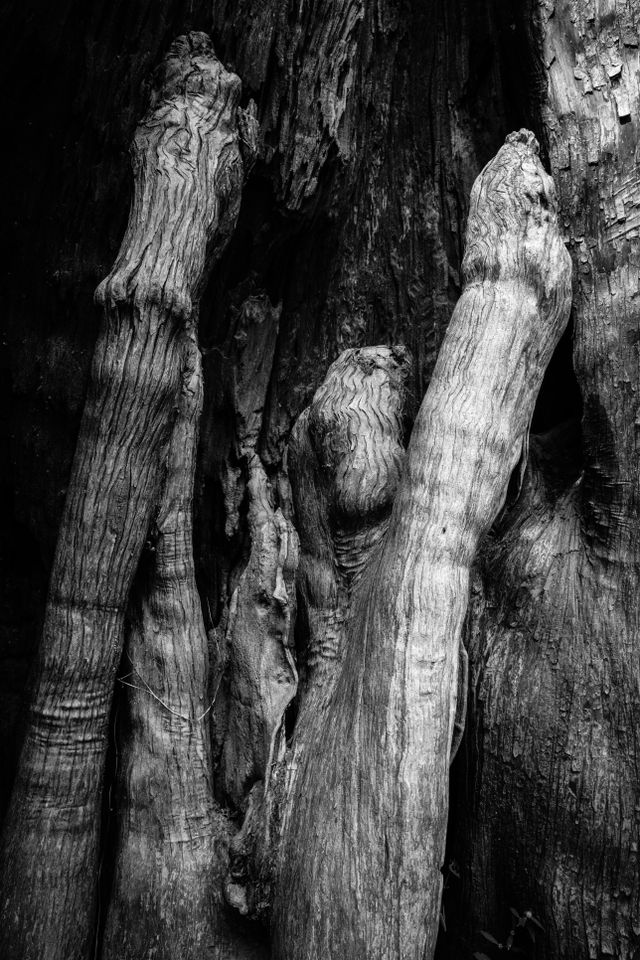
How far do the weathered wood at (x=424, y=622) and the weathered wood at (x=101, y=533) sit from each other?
50cm

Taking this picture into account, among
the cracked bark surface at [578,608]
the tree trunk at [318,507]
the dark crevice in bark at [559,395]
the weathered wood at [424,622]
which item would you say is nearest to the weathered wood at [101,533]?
the tree trunk at [318,507]

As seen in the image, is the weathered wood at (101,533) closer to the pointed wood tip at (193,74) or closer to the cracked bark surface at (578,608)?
the pointed wood tip at (193,74)

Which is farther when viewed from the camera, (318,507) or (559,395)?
(559,395)

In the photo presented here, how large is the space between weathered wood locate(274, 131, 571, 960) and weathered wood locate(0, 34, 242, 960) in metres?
0.50

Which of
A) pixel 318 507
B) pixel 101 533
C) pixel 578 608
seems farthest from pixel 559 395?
pixel 101 533

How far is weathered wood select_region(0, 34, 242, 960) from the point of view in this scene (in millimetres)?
1776

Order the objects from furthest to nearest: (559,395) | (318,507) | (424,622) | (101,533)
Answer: (559,395) → (318,507) → (101,533) → (424,622)

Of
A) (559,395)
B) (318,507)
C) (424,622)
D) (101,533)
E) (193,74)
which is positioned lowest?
(424,622)

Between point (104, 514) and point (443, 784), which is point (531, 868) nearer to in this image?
point (443, 784)

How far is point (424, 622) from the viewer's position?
1.71 metres

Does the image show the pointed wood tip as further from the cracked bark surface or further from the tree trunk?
the cracked bark surface

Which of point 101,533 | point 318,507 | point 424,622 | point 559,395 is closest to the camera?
point 424,622

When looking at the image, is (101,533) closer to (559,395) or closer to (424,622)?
(424,622)

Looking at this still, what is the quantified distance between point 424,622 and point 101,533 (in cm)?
78
